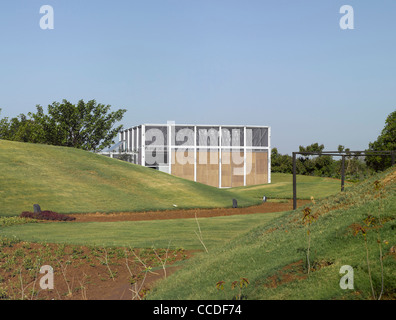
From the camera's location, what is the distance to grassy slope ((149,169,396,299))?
21.6 ft

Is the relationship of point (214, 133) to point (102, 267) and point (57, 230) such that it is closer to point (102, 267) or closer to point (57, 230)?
point (57, 230)

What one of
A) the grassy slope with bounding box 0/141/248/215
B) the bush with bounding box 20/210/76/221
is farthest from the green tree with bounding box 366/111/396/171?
the bush with bounding box 20/210/76/221

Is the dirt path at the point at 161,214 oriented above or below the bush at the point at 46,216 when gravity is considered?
below

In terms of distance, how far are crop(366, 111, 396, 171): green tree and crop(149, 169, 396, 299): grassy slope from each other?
A: 49798 mm

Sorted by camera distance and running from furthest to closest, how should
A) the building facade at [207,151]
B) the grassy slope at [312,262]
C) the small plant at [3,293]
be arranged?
the building facade at [207,151], the small plant at [3,293], the grassy slope at [312,262]

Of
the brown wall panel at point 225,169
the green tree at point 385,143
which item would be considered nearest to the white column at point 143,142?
the brown wall panel at point 225,169

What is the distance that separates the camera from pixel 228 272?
8719 mm

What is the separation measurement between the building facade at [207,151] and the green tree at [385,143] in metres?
17.3

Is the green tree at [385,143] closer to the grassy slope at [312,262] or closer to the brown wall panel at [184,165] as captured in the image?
the brown wall panel at [184,165]

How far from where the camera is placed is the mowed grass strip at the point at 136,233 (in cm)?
1535

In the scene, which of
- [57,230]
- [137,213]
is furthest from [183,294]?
[137,213]

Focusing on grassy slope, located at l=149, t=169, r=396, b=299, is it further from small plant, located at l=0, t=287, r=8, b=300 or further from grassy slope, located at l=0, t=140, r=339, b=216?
grassy slope, located at l=0, t=140, r=339, b=216

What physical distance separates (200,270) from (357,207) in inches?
155

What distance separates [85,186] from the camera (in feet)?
103
